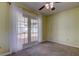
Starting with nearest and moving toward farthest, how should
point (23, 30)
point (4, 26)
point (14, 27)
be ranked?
1. point (4, 26)
2. point (14, 27)
3. point (23, 30)

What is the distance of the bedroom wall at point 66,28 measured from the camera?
3.35 meters

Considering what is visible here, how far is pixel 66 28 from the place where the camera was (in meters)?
3.69

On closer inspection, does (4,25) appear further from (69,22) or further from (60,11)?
(69,22)

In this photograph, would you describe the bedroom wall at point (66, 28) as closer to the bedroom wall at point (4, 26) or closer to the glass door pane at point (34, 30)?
the glass door pane at point (34, 30)

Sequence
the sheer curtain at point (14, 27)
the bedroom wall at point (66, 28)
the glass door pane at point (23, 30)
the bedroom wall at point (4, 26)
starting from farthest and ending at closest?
the bedroom wall at point (66, 28)
the glass door pane at point (23, 30)
the sheer curtain at point (14, 27)
the bedroom wall at point (4, 26)

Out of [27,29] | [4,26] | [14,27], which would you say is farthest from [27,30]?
[4,26]

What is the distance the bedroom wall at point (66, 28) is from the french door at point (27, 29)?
527 millimetres

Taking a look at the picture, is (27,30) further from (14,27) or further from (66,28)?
(66,28)

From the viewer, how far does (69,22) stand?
368 centimetres

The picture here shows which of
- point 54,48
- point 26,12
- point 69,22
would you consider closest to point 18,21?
point 26,12

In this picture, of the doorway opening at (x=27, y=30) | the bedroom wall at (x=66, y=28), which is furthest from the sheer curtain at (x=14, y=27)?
the bedroom wall at (x=66, y=28)

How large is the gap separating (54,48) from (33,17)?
1161mm

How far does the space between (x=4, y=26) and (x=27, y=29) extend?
2.30 feet

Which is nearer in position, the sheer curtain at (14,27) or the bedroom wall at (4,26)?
the bedroom wall at (4,26)
